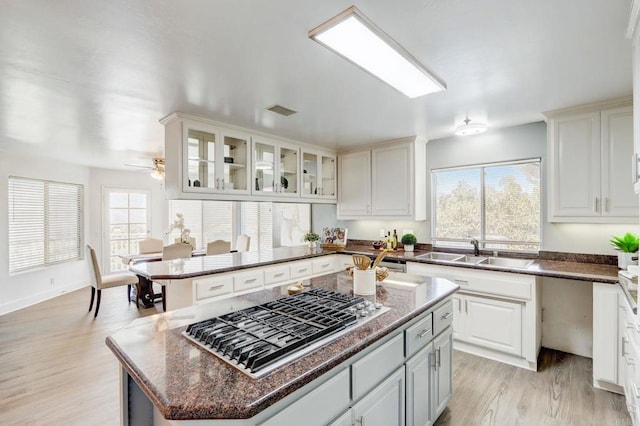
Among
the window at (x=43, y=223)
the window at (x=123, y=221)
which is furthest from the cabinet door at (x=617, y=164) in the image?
the window at (x=123, y=221)

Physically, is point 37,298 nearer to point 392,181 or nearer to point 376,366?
point 392,181

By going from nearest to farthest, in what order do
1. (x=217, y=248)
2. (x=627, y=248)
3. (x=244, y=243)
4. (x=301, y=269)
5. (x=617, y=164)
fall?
(x=627, y=248)
(x=617, y=164)
(x=301, y=269)
(x=217, y=248)
(x=244, y=243)

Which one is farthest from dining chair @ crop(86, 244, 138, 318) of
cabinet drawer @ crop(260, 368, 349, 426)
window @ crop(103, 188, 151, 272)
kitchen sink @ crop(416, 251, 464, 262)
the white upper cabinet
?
Answer: cabinet drawer @ crop(260, 368, 349, 426)

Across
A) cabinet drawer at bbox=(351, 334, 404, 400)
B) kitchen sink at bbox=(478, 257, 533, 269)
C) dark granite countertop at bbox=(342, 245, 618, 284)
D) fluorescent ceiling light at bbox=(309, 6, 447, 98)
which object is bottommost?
cabinet drawer at bbox=(351, 334, 404, 400)

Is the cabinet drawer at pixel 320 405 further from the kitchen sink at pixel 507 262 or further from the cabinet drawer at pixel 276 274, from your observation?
the kitchen sink at pixel 507 262

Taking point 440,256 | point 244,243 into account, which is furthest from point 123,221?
point 440,256

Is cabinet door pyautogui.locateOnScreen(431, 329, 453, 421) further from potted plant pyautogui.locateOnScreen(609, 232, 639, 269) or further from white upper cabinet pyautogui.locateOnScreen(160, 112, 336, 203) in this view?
white upper cabinet pyautogui.locateOnScreen(160, 112, 336, 203)

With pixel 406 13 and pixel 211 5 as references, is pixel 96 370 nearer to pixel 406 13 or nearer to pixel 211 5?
pixel 211 5

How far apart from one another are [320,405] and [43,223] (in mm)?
6359

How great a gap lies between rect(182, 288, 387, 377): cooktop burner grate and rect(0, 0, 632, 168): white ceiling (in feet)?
4.73

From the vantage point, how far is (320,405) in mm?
1084

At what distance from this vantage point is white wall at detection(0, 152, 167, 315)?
4613 millimetres

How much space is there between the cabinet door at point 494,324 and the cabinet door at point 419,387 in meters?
1.44

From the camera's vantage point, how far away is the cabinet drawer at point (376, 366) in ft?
4.12
